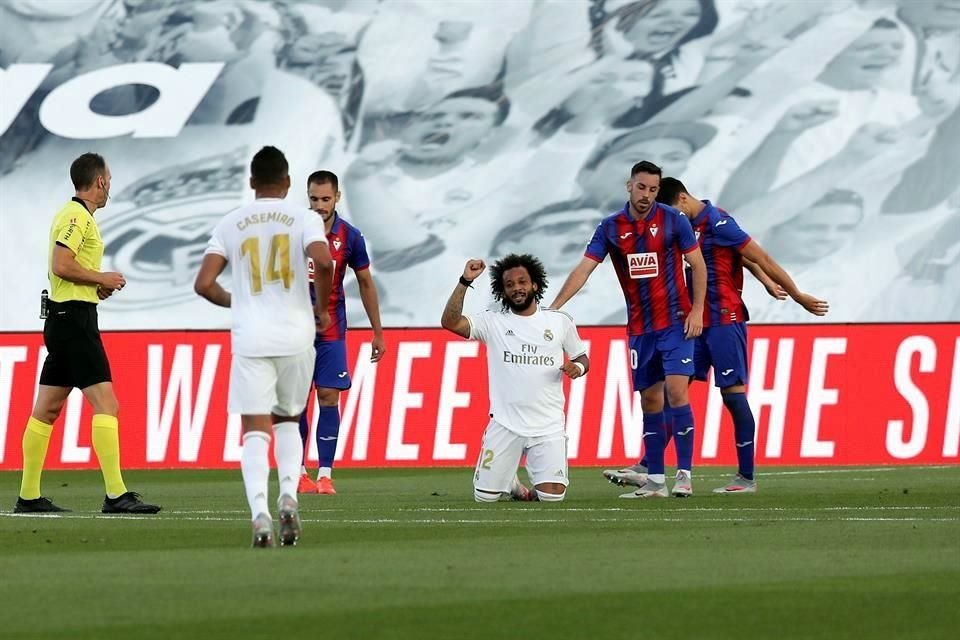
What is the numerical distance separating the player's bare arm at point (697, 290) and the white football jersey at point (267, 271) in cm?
450

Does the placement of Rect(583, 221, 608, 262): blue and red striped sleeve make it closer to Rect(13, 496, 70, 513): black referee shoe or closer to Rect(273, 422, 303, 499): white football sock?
Rect(13, 496, 70, 513): black referee shoe

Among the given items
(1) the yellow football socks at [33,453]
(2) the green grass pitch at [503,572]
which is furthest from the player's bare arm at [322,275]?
(1) the yellow football socks at [33,453]

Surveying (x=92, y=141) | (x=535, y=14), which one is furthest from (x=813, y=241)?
(x=92, y=141)

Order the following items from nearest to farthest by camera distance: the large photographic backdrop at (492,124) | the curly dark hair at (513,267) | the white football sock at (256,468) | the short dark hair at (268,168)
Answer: the white football sock at (256,468) < the short dark hair at (268,168) < the curly dark hair at (513,267) < the large photographic backdrop at (492,124)

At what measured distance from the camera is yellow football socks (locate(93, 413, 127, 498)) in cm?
1163

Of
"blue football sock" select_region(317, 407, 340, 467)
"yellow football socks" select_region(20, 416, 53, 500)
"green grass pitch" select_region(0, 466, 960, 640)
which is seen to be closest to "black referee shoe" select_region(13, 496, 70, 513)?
"yellow football socks" select_region(20, 416, 53, 500)

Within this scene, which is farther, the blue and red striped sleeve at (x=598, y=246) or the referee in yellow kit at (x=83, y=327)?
the blue and red striped sleeve at (x=598, y=246)

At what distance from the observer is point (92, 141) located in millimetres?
31859

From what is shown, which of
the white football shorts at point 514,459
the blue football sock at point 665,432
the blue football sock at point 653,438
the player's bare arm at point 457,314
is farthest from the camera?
the blue football sock at point 665,432

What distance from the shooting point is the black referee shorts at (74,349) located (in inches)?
459

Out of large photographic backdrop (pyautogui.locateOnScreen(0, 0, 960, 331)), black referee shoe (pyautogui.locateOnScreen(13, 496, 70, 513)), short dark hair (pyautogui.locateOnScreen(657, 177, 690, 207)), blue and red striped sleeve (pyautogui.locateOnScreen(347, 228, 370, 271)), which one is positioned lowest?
black referee shoe (pyautogui.locateOnScreen(13, 496, 70, 513))

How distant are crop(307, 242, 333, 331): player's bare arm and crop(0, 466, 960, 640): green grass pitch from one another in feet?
3.29

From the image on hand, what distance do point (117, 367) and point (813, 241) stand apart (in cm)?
1474

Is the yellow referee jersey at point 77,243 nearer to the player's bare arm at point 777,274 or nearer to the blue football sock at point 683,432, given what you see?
the blue football sock at point 683,432
